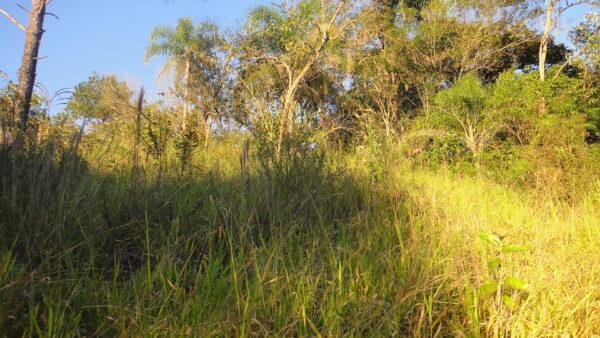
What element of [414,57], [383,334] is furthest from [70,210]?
[414,57]

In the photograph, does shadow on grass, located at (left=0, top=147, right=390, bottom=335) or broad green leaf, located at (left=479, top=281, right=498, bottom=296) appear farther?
broad green leaf, located at (left=479, top=281, right=498, bottom=296)

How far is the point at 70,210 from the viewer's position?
2.14 metres

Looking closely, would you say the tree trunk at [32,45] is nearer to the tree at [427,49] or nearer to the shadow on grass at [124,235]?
the shadow on grass at [124,235]

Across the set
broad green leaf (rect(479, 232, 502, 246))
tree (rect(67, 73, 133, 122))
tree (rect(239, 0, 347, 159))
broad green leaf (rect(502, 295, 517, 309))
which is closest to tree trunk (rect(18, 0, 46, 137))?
tree (rect(67, 73, 133, 122))

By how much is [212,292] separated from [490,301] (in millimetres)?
1397

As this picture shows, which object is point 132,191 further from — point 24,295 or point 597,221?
point 597,221

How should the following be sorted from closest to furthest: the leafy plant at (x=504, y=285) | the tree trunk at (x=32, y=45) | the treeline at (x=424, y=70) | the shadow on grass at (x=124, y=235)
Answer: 1. the shadow on grass at (x=124, y=235)
2. the leafy plant at (x=504, y=285)
3. the tree trunk at (x=32, y=45)
4. the treeline at (x=424, y=70)

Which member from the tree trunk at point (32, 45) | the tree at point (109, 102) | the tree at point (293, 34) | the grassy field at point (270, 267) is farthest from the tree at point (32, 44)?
the tree at point (293, 34)

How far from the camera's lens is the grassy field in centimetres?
180

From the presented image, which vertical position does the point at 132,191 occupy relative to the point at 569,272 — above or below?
above

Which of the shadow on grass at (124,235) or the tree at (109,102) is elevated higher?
the tree at (109,102)

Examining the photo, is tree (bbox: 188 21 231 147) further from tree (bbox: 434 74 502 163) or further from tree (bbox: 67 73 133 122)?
tree (bbox: 67 73 133 122)

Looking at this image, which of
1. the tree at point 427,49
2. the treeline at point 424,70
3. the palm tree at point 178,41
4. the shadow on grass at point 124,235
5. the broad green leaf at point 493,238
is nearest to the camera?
the shadow on grass at point 124,235

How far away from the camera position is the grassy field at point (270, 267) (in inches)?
70.8
